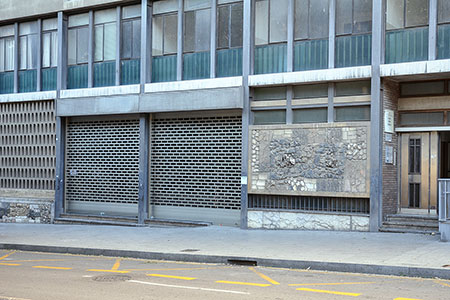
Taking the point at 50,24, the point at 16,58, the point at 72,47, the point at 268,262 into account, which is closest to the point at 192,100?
the point at 72,47

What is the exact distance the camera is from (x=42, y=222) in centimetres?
2338

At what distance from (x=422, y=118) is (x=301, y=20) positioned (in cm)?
458

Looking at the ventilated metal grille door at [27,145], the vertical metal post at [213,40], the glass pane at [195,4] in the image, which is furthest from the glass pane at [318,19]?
the ventilated metal grille door at [27,145]

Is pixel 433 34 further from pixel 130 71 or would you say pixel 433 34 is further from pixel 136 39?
pixel 130 71

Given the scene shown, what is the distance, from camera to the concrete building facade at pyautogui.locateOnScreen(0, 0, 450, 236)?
1691 cm

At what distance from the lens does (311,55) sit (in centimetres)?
1800

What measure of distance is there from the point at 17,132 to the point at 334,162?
1353 centimetres

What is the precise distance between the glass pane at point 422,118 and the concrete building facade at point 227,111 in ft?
0.13

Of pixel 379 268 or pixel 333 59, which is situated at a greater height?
pixel 333 59

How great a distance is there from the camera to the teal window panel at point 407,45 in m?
16.3

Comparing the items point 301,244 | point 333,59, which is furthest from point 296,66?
point 301,244

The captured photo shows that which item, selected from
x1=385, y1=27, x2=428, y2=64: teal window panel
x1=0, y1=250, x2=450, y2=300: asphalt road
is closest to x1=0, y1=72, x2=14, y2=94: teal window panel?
x1=0, y1=250, x2=450, y2=300: asphalt road

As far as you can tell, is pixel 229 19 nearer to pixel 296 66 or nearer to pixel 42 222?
pixel 296 66

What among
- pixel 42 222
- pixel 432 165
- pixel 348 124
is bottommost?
pixel 42 222
